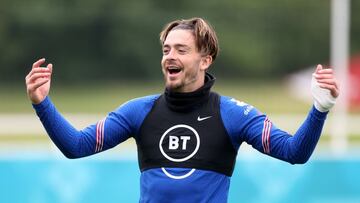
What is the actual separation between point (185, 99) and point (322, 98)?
29.8 inches

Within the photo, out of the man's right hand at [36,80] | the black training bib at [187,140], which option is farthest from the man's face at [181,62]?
the man's right hand at [36,80]

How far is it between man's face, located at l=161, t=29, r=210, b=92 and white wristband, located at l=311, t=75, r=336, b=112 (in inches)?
26.7

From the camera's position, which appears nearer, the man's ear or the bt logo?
the bt logo

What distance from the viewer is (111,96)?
2823 cm

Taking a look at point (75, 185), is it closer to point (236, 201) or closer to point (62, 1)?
point (236, 201)

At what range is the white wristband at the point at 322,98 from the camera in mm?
5207

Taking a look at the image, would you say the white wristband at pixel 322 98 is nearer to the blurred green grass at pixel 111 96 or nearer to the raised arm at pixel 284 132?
the raised arm at pixel 284 132

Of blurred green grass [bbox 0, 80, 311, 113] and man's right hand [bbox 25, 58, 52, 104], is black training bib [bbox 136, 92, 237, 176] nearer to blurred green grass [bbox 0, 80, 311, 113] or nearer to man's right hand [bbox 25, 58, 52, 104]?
man's right hand [bbox 25, 58, 52, 104]

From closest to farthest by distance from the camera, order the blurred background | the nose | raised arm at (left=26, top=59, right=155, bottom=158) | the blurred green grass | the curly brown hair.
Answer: raised arm at (left=26, top=59, right=155, bottom=158), the nose, the curly brown hair, the blurred background, the blurred green grass

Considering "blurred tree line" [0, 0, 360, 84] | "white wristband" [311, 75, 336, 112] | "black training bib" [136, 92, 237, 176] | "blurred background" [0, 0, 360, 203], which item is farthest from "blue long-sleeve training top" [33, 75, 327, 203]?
"blurred tree line" [0, 0, 360, 84]

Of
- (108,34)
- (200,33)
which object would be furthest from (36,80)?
(108,34)

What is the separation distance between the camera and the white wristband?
521 cm

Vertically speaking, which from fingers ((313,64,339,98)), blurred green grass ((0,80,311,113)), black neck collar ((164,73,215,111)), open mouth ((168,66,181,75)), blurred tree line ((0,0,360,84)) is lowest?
blurred green grass ((0,80,311,113))

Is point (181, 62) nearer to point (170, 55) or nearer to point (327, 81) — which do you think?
point (170, 55)
